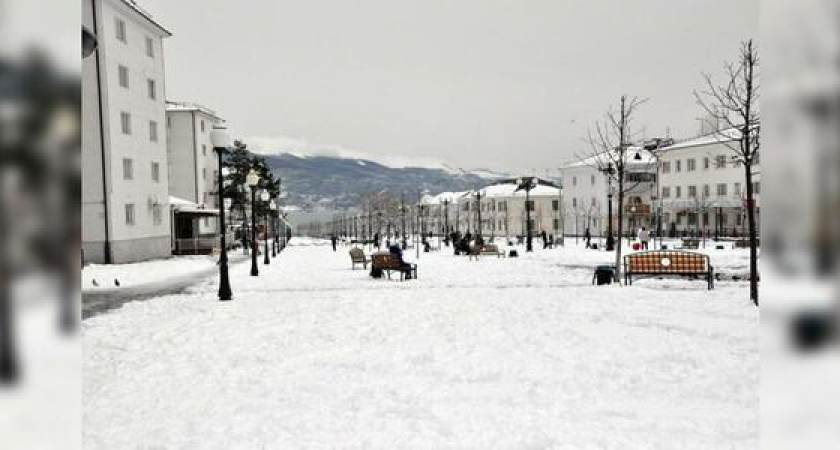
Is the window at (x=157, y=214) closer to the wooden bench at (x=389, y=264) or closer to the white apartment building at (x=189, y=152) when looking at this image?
the white apartment building at (x=189, y=152)

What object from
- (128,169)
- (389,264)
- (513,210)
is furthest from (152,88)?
(513,210)

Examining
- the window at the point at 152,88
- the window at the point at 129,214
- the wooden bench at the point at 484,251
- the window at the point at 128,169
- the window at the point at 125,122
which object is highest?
the window at the point at 152,88

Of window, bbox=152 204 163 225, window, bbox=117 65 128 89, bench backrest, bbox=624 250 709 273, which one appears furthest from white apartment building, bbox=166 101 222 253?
bench backrest, bbox=624 250 709 273

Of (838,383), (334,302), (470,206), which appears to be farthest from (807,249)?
(470,206)

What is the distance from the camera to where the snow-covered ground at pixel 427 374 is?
4.68 m

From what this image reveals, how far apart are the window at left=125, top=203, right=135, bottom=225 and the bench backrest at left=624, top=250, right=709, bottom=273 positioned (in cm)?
2461

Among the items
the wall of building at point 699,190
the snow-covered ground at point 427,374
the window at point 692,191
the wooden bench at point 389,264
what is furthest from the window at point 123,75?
the window at point 692,191

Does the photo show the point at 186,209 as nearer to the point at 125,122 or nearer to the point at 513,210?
the point at 125,122

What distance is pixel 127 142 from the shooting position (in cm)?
2922

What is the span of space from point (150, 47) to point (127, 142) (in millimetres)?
6355

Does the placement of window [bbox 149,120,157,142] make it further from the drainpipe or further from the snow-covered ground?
the snow-covered ground

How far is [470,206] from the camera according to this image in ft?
309

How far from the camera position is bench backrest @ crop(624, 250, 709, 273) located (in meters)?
15.5

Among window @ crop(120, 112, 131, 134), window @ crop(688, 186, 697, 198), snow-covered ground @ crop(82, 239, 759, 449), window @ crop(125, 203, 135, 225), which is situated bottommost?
snow-covered ground @ crop(82, 239, 759, 449)
